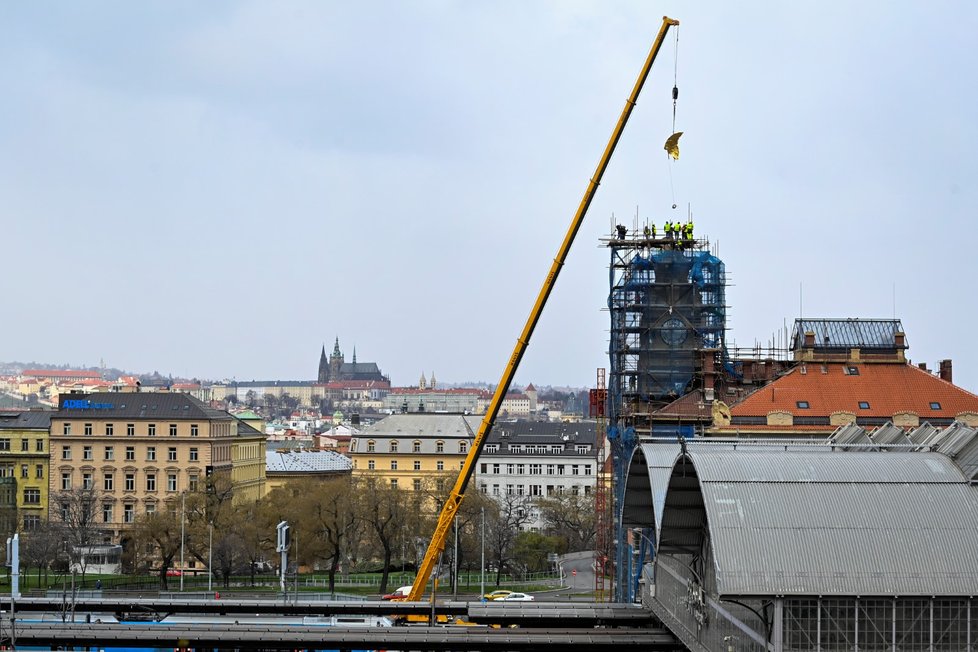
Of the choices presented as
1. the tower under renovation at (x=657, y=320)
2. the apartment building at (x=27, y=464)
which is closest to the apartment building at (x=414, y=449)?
the apartment building at (x=27, y=464)

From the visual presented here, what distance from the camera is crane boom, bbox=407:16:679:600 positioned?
7644cm

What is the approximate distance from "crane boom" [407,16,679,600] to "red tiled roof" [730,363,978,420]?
73.6 ft

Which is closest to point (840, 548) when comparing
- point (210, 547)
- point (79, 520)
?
point (210, 547)

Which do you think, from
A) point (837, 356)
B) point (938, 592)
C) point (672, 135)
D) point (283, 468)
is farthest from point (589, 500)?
point (938, 592)

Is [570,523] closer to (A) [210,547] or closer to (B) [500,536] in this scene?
(B) [500,536]

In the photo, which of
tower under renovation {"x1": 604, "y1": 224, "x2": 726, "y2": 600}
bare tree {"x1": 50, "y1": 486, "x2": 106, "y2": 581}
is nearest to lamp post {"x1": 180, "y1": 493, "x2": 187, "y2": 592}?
bare tree {"x1": 50, "y1": 486, "x2": 106, "y2": 581}

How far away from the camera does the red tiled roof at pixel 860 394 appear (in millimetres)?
100688

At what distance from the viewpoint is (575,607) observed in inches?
2847

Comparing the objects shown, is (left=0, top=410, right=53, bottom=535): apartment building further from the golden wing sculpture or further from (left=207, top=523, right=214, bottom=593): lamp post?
the golden wing sculpture

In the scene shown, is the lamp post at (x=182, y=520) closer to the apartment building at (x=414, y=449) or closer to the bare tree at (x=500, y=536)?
the bare tree at (x=500, y=536)

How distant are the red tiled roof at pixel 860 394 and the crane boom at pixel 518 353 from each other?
73.6 feet

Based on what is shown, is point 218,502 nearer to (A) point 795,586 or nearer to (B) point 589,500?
(B) point 589,500

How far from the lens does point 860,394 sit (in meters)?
103

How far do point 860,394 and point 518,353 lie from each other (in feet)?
105
